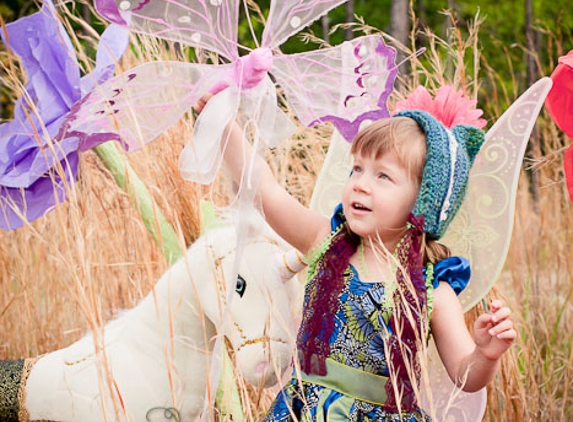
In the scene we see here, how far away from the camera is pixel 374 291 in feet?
5.40

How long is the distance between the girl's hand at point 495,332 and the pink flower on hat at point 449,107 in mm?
508

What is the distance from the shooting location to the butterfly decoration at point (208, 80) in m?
1.58

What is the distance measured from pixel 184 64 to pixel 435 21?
12984mm

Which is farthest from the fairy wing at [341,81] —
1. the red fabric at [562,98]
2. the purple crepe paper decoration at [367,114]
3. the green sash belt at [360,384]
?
the green sash belt at [360,384]

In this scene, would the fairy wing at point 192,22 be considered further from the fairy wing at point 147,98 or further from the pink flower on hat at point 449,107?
the pink flower on hat at point 449,107

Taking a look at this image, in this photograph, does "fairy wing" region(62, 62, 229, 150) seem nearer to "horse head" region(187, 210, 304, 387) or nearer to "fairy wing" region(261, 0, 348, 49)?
"fairy wing" region(261, 0, 348, 49)

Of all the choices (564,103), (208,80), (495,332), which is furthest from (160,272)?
(564,103)

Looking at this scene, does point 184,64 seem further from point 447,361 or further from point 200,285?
point 447,361

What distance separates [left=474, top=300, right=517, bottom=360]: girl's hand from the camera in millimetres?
1428

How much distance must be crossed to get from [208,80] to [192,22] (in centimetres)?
11

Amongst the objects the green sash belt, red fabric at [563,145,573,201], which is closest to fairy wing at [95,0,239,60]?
the green sash belt

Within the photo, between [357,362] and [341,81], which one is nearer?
[357,362]

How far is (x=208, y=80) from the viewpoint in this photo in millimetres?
1624

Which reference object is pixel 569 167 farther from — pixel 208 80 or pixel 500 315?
pixel 208 80
